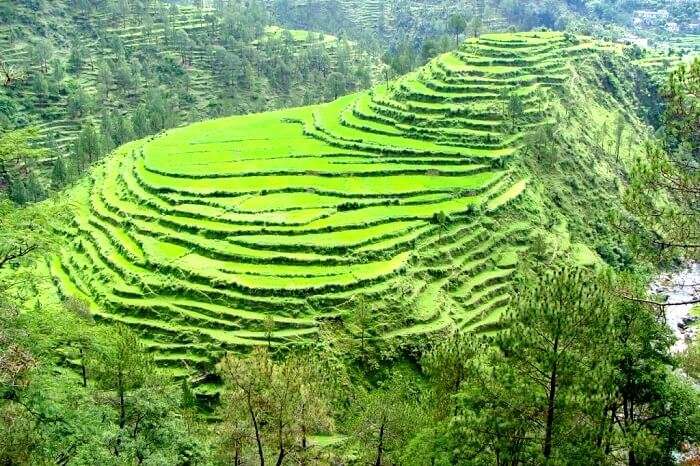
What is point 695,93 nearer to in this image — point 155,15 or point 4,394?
point 4,394

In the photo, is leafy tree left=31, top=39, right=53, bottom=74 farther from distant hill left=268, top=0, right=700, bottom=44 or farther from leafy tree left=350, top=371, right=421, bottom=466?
leafy tree left=350, top=371, right=421, bottom=466

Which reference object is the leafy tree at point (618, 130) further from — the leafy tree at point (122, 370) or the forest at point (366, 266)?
the leafy tree at point (122, 370)

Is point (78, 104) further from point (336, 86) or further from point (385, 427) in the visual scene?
point (385, 427)

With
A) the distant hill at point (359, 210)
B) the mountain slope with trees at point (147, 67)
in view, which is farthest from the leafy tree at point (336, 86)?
the distant hill at point (359, 210)

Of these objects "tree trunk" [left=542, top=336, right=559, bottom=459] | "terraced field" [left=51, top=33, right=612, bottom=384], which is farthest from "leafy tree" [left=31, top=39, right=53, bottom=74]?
"tree trunk" [left=542, top=336, right=559, bottom=459]

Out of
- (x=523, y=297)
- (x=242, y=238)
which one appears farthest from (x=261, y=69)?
(x=523, y=297)

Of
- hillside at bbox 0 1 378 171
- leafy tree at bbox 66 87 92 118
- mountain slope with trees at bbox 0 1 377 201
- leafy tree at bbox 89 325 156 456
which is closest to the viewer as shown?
leafy tree at bbox 89 325 156 456
